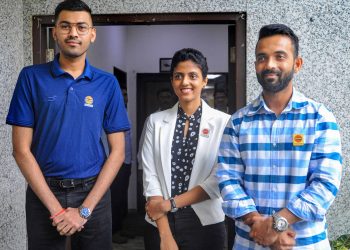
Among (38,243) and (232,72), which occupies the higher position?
(232,72)

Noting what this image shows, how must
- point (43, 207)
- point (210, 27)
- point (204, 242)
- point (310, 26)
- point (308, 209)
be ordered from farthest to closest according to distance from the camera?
1. point (210, 27)
2. point (310, 26)
3. point (204, 242)
4. point (43, 207)
5. point (308, 209)

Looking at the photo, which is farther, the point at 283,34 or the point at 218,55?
the point at 218,55

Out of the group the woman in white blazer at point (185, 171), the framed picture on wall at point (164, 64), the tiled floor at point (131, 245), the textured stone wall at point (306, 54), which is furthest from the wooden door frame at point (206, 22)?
the framed picture on wall at point (164, 64)

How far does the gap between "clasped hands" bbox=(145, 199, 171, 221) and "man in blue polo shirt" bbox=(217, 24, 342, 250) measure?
38cm

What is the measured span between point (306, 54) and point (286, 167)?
1.48 meters

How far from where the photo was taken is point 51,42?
327 centimetres

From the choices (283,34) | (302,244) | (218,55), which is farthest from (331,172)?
(218,55)

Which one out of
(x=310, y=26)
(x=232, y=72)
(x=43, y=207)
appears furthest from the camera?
(x=232, y=72)

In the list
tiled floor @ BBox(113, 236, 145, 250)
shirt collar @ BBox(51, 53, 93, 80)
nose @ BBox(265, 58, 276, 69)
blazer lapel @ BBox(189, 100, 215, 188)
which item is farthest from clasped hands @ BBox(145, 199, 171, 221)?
tiled floor @ BBox(113, 236, 145, 250)

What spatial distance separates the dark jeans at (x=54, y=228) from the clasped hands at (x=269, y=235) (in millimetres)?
800

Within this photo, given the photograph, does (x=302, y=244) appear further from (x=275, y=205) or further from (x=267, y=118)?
(x=267, y=118)

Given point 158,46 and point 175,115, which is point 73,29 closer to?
point 175,115

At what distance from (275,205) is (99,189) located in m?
0.86

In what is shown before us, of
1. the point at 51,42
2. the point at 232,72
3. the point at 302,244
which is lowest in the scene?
the point at 302,244
